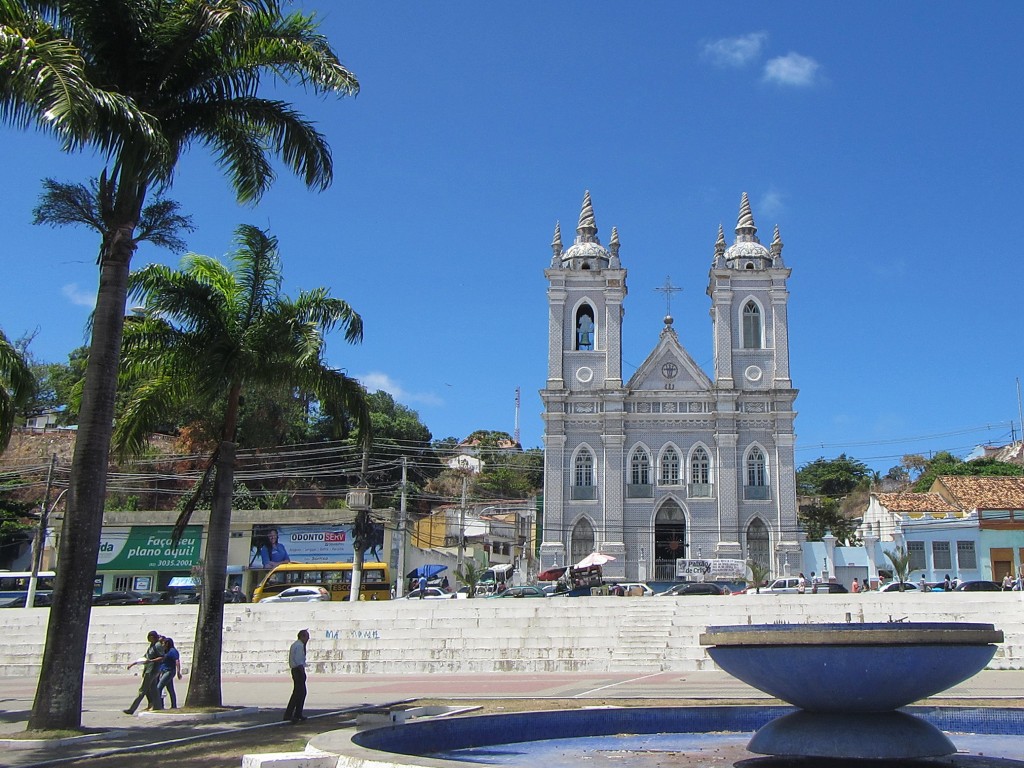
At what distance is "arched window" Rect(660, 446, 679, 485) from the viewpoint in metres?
48.8

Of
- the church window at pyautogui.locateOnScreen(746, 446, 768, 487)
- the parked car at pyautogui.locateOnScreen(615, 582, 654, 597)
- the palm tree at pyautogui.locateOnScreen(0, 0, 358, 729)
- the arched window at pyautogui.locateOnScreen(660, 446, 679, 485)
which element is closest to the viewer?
the palm tree at pyautogui.locateOnScreen(0, 0, 358, 729)

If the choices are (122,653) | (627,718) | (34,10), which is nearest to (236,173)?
(34,10)

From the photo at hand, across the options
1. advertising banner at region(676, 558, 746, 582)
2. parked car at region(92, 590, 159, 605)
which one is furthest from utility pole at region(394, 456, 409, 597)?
advertising banner at region(676, 558, 746, 582)

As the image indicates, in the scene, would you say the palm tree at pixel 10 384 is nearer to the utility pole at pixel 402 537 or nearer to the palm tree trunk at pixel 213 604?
the palm tree trunk at pixel 213 604

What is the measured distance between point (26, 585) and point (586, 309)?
29.2 m

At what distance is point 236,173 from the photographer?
14.1m

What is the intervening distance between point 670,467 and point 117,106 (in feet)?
135

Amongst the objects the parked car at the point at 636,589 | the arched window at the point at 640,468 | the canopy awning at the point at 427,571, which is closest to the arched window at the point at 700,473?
the arched window at the point at 640,468

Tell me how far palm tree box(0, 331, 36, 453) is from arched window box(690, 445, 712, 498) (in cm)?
3682

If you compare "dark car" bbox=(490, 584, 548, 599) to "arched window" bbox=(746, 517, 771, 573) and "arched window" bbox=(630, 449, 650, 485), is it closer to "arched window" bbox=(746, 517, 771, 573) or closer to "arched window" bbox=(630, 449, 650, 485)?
"arched window" bbox=(630, 449, 650, 485)

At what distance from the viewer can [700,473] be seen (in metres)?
48.8

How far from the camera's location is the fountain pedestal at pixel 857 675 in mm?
7422

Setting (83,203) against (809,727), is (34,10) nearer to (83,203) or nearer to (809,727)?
(83,203)

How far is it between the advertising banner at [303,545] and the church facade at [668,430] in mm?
9130
